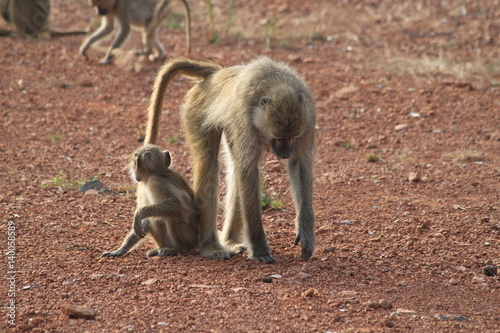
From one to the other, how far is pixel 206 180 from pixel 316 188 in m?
1.79

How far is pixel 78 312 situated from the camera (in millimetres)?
3859

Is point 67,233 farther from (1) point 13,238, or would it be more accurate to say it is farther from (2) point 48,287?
(2) point 48,287

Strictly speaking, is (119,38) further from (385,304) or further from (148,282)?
(385,304)

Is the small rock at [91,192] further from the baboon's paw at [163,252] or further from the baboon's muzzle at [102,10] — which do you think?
the baboon's muzzle at [102,10]

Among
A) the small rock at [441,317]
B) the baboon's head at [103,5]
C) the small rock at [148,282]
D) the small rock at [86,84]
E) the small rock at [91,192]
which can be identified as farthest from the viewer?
the baboon's head at [103,5]

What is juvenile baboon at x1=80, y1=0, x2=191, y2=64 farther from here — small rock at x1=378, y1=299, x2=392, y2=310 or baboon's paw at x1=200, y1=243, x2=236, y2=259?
small rock at x1=378, y1=299, x2=392, y2=310

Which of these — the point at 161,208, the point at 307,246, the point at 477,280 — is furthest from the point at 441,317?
the point at 161,208

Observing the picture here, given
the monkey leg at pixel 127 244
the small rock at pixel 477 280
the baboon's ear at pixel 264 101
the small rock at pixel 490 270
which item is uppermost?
the baboon's ear at pixel 264 101

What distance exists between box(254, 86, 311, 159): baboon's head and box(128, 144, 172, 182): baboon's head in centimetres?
78

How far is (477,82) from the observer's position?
33.1 ft

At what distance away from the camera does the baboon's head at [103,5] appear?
10961 mm

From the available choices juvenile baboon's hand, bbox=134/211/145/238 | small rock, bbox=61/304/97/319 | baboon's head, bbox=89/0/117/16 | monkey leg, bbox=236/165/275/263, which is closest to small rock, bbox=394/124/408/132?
monkey leg, bbox=236/165/275/263

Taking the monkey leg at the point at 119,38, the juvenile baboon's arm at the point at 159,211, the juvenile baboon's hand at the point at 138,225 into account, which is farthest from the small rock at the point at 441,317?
the monkey leg at the point at 119,38

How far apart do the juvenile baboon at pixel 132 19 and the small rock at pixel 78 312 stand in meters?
7.73
